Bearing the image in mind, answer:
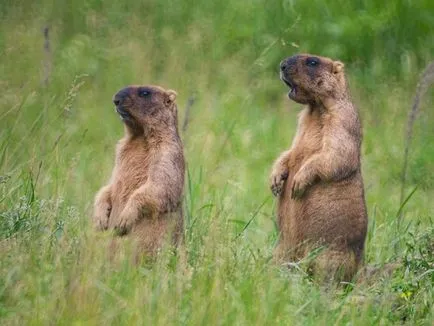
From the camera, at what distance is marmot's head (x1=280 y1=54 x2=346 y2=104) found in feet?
27.8

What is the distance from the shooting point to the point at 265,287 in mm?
6500

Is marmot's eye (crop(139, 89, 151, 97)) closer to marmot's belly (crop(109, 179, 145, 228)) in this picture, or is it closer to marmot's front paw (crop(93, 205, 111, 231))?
marmot's belly (crop(109, 179, 145, 228))

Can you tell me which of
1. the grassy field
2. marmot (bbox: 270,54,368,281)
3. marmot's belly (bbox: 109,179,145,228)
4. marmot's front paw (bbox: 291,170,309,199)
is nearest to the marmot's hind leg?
marmot (bbox: 270,54,368,281)

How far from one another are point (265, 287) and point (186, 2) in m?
7.12

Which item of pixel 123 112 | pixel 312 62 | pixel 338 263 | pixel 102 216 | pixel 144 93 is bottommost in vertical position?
pixel 338 263

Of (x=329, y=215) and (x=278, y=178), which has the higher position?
(x=278, y=178)

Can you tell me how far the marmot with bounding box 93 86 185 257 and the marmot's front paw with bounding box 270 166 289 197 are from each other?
2.08ft

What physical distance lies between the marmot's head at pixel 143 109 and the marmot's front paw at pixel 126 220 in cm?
66

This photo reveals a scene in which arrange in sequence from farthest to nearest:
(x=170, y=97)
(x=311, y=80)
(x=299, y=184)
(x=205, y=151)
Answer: (x=205, y=151) < (x=311, y=80) < (x=170, y=97) < (x=299, y=184)

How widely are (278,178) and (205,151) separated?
2.53m

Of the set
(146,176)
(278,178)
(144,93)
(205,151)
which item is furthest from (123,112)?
(205,151)

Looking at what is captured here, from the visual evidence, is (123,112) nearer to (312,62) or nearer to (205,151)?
(312,62)

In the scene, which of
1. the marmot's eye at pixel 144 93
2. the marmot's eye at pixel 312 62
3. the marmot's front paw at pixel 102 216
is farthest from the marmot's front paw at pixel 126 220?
the marmot's eye at pixel 312 62

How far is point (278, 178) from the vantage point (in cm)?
838
